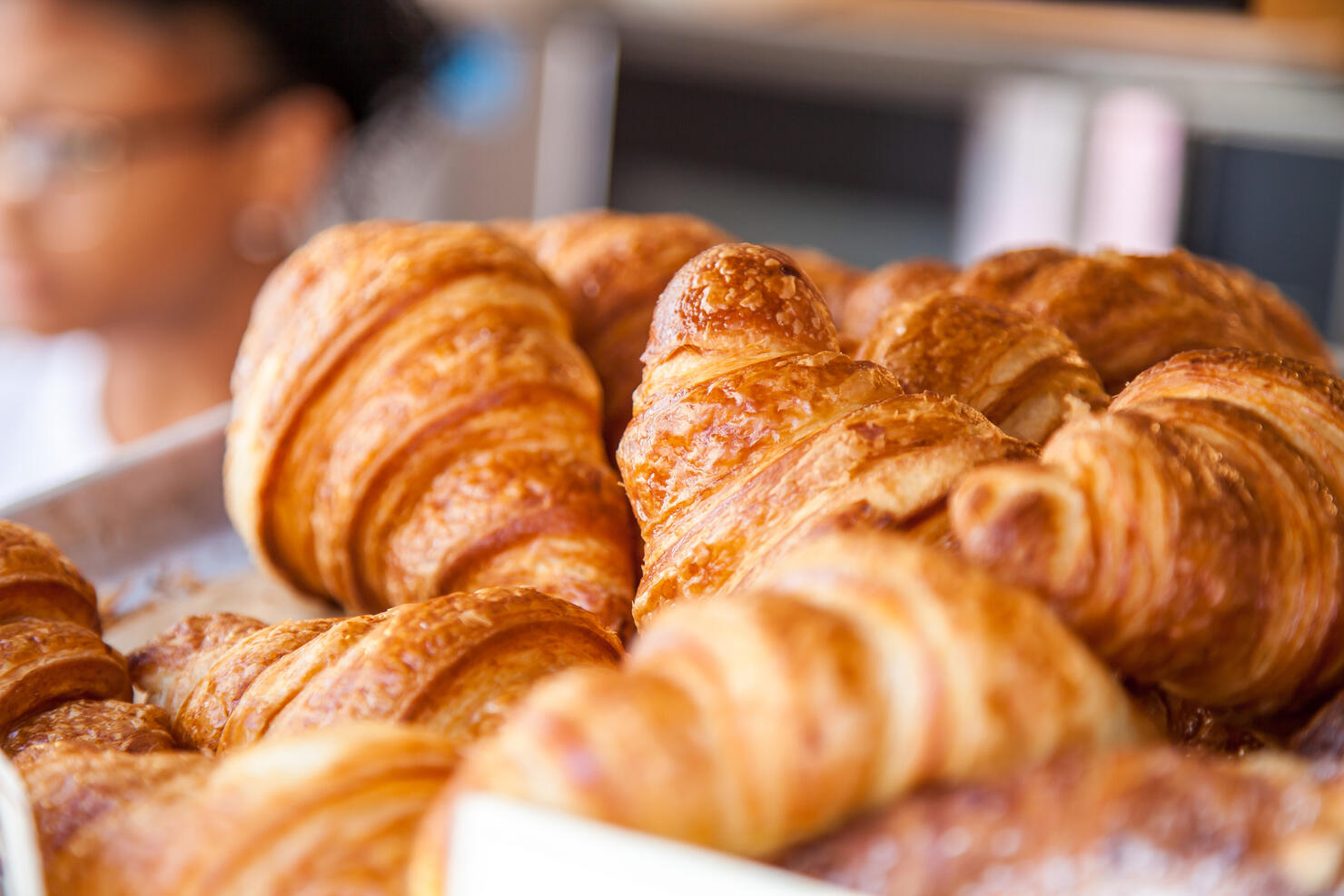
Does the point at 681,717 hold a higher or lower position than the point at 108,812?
higher

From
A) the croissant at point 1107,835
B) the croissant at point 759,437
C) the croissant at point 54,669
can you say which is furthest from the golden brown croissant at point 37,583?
the croissant at point 1107,835

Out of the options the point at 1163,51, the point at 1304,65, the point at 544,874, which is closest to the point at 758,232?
the point at 1163,51

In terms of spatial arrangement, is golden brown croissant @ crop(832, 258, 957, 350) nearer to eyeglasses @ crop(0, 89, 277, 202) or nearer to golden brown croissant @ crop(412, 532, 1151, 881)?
golden brown croissant @ crop(412, 532, 1151, 881)

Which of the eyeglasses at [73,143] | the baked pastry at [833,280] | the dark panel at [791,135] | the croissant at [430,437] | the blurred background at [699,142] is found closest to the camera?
the croissant at [430,437]

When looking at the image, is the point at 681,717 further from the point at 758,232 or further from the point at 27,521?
the point at 758,232

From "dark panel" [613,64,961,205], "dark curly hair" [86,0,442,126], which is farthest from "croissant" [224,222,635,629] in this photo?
"dark panel" [613,64,961,205]

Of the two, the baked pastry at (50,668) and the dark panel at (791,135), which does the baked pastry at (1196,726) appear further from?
the dark panel at (791,135)
